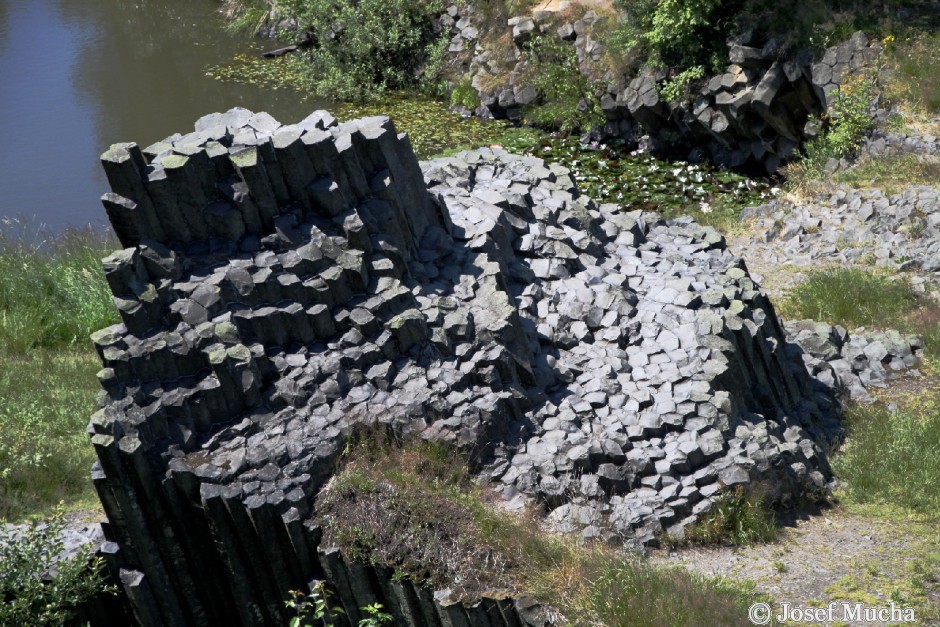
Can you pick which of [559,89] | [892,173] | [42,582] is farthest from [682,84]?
[42,582]

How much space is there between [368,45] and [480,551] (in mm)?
18640

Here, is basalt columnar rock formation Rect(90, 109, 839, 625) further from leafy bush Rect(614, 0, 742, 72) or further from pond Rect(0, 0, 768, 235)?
leafy bush Rect(614, 0, 742, 72)

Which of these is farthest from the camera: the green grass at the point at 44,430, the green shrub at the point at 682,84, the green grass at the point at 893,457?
the green shrub at the point at 682,84

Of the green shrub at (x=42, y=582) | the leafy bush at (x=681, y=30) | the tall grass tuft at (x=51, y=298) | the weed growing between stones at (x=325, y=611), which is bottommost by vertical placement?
the weed growing between stones at (x=325, y=611)

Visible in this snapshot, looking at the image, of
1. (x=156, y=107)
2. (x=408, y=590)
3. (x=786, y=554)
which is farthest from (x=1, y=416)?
(x=156, y=107)

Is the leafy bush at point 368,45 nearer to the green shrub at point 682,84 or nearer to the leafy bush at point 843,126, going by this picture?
the green shrub at point 682,84

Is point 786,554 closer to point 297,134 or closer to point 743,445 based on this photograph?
point 743,445

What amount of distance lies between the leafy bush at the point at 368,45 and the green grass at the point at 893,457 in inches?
634

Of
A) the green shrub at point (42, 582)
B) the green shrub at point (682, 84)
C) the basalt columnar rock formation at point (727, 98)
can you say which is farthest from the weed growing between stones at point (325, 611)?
the green shrub at point (682, 84)

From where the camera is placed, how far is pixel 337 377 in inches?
342

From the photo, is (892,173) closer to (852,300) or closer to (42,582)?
(852,300)

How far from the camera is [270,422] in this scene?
8.43 meters

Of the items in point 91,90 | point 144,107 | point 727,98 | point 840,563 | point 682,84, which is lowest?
point 840,563

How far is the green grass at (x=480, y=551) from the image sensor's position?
7.39 meters
